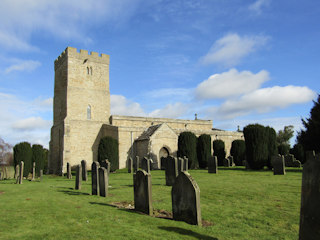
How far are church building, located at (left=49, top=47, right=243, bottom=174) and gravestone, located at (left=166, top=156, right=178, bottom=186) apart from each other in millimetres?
16002

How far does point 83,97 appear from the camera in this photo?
3372 centimetres

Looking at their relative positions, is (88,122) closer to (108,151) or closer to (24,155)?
(108,151)

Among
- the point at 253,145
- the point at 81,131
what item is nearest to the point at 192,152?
the point at 253,145

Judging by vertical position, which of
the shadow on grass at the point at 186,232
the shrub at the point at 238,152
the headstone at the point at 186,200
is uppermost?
the shrub at the point at 238,152

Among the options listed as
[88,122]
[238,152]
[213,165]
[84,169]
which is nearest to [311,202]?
[84,169]

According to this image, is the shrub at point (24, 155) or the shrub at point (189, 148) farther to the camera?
the shrub at point (189, 148)

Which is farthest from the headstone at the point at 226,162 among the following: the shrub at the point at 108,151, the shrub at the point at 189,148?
the shrub at the point at 108,151

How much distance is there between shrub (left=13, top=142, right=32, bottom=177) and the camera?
2467 centimetres

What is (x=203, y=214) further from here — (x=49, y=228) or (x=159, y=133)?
(x=159, y=133)

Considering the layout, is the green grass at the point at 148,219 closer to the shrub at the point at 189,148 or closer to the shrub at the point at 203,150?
the shrub at the point at 189,148

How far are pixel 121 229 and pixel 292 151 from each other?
2801 centimetres

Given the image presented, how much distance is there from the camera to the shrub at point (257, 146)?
20578mm

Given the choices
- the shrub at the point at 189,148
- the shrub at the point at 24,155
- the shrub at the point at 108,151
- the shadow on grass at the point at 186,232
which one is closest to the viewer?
the shadow on grass at the point at 186,232

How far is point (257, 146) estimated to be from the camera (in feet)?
68.3
